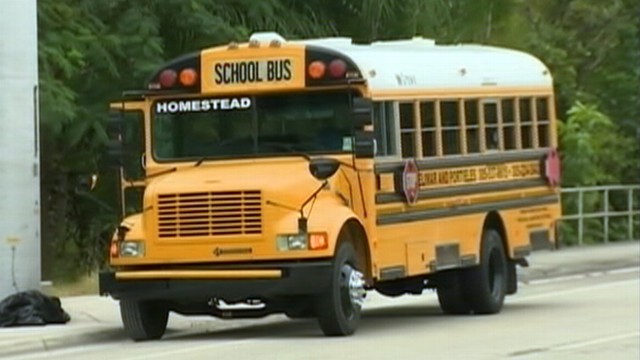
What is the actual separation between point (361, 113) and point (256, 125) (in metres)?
1.34

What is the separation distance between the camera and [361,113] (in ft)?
57.0

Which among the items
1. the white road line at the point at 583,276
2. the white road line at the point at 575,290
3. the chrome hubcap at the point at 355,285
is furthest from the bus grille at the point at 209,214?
the white road line at the point at 583,276

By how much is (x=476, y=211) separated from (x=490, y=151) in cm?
80

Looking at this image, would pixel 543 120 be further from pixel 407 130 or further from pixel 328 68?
pixel 328 68

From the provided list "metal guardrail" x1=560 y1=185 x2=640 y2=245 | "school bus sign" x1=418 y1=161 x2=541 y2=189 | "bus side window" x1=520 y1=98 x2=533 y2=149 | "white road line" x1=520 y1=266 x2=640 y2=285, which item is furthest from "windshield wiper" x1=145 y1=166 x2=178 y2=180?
"metal guardrail" x1=560 y1=185 x2=640 y2=245

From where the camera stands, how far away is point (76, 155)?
1123 inches

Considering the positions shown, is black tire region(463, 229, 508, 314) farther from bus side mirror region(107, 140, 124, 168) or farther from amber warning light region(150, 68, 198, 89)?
bus side mirror region(107, 140, 124, 168)

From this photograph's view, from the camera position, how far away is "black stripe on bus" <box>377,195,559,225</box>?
1847 centimetres

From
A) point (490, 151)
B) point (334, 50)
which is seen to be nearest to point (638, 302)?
point (490, 151)

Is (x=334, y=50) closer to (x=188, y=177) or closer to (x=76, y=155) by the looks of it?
(x=188, y=177)

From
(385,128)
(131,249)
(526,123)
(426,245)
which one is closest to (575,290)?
(526,123)

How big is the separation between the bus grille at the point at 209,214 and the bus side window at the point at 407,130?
2225 mm

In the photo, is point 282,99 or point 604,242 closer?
point 282,99

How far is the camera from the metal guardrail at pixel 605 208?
34094 millimetres
